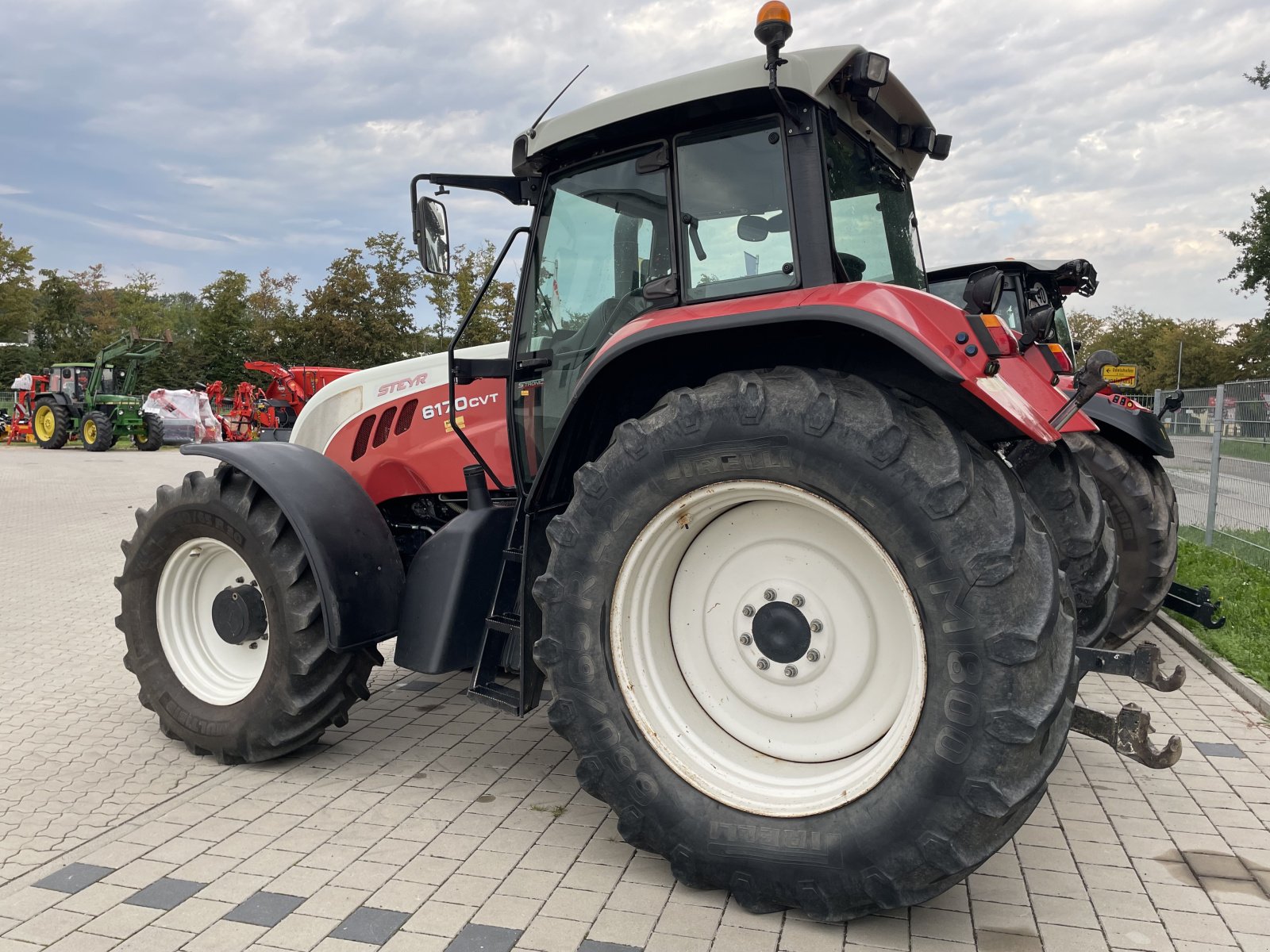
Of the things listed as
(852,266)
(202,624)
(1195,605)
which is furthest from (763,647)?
(1195,605)

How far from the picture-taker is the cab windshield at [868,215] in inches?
124

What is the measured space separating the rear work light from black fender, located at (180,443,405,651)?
239 centimetres

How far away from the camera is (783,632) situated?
292cm

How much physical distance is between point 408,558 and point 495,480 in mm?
900

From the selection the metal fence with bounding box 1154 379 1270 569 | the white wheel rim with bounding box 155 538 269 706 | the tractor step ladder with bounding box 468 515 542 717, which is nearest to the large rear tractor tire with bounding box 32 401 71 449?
the white wheel rim with bounding box 155 538 269 706

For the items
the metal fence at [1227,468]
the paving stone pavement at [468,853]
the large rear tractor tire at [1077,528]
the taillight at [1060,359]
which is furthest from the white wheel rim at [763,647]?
the metal fence at [1227,468]

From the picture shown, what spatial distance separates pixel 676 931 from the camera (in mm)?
2691

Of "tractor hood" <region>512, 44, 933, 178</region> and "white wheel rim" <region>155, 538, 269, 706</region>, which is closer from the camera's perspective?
"tractor hood" <region>512, 44, 933, 178</region>

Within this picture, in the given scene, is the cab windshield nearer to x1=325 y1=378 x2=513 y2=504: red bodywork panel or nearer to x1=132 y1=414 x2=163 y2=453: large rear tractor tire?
x1=325 y1=378 x2=513 y2=504: red bodywork panel

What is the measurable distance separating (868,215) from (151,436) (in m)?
27.4

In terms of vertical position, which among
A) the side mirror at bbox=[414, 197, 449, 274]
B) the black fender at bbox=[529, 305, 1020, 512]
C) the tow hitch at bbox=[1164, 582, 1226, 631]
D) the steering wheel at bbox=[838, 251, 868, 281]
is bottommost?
the tow hitch at bbox=[1164, 582, 1226, 631]

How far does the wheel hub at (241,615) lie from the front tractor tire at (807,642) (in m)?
1.62

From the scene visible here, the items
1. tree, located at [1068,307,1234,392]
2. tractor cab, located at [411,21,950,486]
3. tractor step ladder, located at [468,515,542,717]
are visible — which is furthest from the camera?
tree, located at [1068,307,1234,392]

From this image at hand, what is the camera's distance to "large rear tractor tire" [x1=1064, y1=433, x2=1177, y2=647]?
5.41 metres
